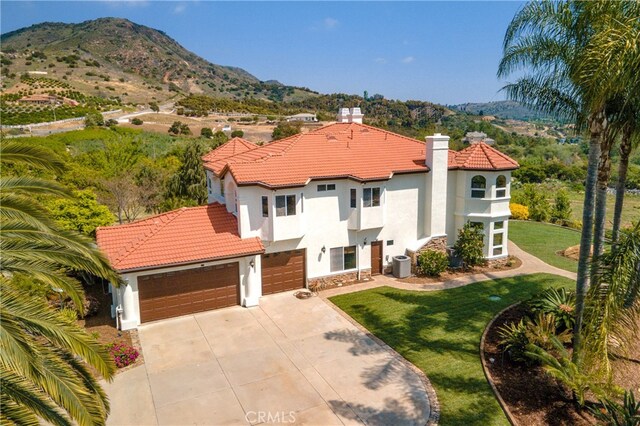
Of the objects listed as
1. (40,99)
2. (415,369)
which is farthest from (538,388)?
(40,99)

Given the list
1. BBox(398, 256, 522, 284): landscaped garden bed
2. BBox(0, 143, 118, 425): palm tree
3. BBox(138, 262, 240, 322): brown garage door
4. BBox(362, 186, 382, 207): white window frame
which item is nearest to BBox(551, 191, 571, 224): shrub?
BBox(398, 256, 522, 284): landscaped garden bed

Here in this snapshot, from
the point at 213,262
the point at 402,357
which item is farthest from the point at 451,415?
the point at 213,262

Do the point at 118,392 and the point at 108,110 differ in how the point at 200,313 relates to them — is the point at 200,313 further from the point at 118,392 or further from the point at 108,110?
the point at 108,110

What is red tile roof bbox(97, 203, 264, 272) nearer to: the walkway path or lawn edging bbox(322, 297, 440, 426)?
lawn edging bbox(322, 297, 440, 426)

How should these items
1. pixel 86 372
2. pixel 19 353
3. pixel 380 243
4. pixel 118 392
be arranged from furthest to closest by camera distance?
1. pixel 380 243
2. pixel 118 392
3. pixel 86 372
4. pixel 19 353

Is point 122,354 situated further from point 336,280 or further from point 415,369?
point 336,280

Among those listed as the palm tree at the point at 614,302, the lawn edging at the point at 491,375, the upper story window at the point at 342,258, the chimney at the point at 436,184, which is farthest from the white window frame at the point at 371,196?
the palm tree at the point at 614,302

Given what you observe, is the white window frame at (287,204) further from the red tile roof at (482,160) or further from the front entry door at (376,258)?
the red tile roof at (482,160)
